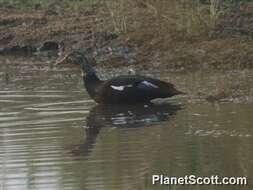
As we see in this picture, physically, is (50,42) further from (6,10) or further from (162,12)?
(6,10)

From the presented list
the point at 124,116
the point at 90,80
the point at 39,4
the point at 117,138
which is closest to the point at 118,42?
the point at 90,80

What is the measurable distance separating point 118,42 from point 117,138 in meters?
8.03

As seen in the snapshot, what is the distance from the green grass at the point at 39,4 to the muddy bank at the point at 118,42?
2.18 feet

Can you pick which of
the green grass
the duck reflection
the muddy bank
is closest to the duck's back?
the duck reflection

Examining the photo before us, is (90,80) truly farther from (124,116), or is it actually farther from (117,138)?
(117,138)

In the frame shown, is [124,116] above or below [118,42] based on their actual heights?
above

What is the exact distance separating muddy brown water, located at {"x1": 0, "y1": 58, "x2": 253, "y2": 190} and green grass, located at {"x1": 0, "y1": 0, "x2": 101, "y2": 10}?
799 centimetres

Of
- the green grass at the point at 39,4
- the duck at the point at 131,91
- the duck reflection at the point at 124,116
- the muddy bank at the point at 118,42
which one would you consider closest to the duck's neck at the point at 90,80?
the duck at the point at 131,91

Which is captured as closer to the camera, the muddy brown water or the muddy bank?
the muddy brown water

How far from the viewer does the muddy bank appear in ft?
52.9

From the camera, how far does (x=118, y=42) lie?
1795 centimetres

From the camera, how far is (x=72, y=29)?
1970cm

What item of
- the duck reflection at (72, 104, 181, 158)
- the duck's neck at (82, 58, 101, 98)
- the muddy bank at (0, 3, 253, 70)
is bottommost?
the muddy bank at (0, 3, 253, 70)

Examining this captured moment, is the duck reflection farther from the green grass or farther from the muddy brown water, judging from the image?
the green grass
